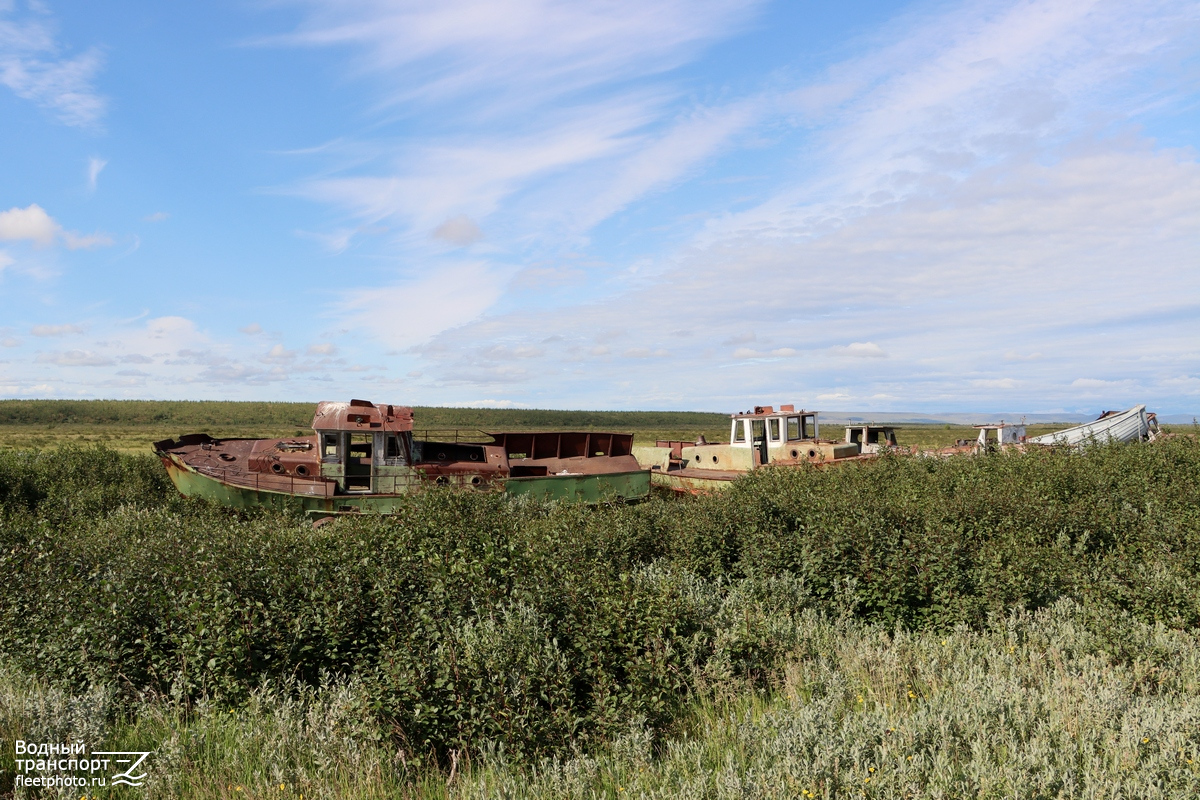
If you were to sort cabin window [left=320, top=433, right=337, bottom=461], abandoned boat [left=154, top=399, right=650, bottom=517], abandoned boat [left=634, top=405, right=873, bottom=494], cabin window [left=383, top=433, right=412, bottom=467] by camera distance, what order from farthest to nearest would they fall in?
abandoned boat [left=634, top=405, right=873, bottom=494], cabin window [left=320, top=433, right=337, bottom=461], cabin window [left=383, top=433, right=412, bottom=467], abandoned boat [left=154, top=399, right=650, bottom=517]

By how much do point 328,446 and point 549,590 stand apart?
46.3ft

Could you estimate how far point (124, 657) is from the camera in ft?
26.3

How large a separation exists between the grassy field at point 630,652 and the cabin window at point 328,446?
7182 mm

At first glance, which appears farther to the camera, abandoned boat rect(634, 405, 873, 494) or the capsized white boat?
the capsized white boat

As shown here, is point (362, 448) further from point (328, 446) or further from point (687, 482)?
point (687, 482)

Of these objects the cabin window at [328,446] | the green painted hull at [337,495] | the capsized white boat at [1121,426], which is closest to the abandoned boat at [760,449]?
the green painted hull at [337,495]

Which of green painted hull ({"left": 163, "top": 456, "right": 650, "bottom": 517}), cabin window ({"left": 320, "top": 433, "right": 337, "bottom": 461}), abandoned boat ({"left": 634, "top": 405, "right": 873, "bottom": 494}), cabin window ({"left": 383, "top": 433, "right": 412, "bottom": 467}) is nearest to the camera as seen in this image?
green painted hull ({"left": 163, "top": 456, "right": 650, "bottom": 517})

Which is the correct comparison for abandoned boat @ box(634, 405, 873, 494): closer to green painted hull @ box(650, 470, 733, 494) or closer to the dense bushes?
green painted hull @ box(650, 470, 733, 494)

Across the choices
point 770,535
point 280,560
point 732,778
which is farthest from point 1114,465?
point 280,560

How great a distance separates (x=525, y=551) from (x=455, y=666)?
3.31 m

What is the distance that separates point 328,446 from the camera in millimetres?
20219

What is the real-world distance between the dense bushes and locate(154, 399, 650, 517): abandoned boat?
17.2 ft

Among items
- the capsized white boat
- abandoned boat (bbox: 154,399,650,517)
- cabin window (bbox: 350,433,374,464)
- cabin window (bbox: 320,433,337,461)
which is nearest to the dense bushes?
abandoned boat (bbox: 154,399,650,517)

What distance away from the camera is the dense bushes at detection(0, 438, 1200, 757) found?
264 inches
